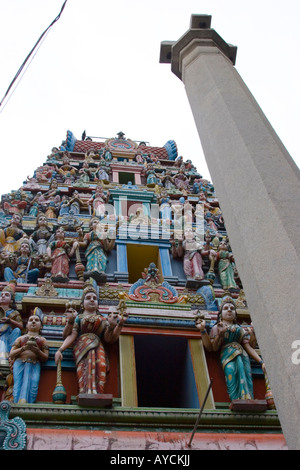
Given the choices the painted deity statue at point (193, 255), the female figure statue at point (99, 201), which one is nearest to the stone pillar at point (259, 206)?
the painted deity statue at point (193, 255)

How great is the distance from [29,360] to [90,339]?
108 centimetres

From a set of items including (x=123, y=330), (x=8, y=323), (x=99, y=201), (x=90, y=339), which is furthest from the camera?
(x=99, y=201)

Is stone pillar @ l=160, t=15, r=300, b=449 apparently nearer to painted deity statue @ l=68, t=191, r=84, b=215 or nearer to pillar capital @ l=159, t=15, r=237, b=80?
pillar capital @ l=159, t=15, r=237, b=80

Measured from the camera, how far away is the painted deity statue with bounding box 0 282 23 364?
10.2m

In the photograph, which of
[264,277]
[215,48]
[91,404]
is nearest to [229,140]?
[264,277]

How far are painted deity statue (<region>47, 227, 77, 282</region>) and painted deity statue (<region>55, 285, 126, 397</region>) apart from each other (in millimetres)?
2232

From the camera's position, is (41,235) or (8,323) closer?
(8,323)

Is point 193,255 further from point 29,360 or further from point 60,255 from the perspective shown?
point 29,360

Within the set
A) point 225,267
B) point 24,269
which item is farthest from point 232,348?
point 24,269

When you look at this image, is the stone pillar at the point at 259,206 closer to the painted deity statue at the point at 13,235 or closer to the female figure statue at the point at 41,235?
the female figure statue at the point at 41,235

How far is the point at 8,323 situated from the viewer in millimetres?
10727

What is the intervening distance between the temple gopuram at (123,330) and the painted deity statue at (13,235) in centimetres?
4

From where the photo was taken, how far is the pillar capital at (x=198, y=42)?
9.45 m

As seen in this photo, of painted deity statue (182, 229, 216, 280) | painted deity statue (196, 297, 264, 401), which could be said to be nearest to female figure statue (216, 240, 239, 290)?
painted deity statue (182, 229, 216, 280)
